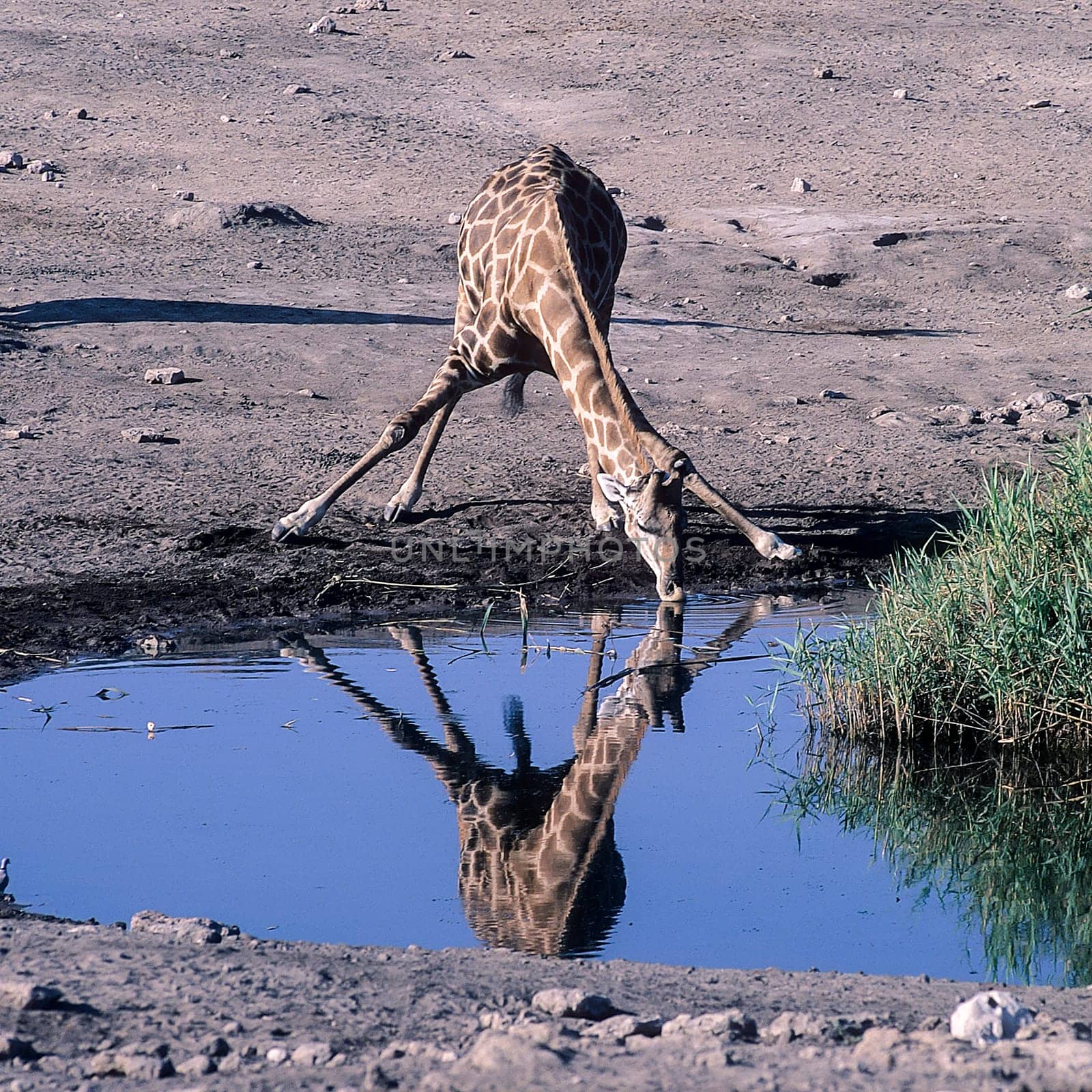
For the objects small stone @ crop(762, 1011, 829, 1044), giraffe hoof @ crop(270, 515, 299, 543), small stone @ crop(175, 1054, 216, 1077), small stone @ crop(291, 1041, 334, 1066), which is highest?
small stone @ crop(762, 1011, 829, 1044)

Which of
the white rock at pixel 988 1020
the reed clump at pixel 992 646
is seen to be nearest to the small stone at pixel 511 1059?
the white rock at pixel 988 1020

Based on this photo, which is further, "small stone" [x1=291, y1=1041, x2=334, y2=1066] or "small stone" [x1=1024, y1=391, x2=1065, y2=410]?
"small stone" [x1=1024, y1=391, x2=1065, y2=410]

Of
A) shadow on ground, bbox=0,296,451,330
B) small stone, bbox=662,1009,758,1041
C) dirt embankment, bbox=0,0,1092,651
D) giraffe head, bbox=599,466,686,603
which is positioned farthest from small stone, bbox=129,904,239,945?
shadow on ground, bbox=0,296,451,330

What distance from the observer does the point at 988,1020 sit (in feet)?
10.2

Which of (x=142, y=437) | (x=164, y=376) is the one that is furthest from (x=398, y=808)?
(x=164, y=376)

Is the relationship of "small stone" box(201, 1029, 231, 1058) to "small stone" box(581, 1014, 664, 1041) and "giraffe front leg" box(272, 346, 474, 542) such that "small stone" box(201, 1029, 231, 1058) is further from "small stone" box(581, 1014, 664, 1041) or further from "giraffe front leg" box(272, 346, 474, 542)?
"giraffe front leg" box(272, 346, 474, 542)

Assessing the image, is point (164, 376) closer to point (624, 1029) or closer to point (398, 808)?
point (398, 808)

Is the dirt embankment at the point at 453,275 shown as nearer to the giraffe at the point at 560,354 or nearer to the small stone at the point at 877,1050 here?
the giraffe at the point at 560,354

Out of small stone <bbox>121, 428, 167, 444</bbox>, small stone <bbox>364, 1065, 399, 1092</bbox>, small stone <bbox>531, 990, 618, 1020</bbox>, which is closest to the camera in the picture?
small stone <bbox>364, 1065, 399, 1092</bbox>

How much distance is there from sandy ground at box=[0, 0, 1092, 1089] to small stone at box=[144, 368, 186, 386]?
0.37 ft

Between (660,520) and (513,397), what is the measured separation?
273 cm

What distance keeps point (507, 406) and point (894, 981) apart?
640cm

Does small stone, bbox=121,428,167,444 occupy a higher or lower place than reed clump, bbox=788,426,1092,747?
lower

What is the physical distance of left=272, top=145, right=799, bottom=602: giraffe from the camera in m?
7.38
